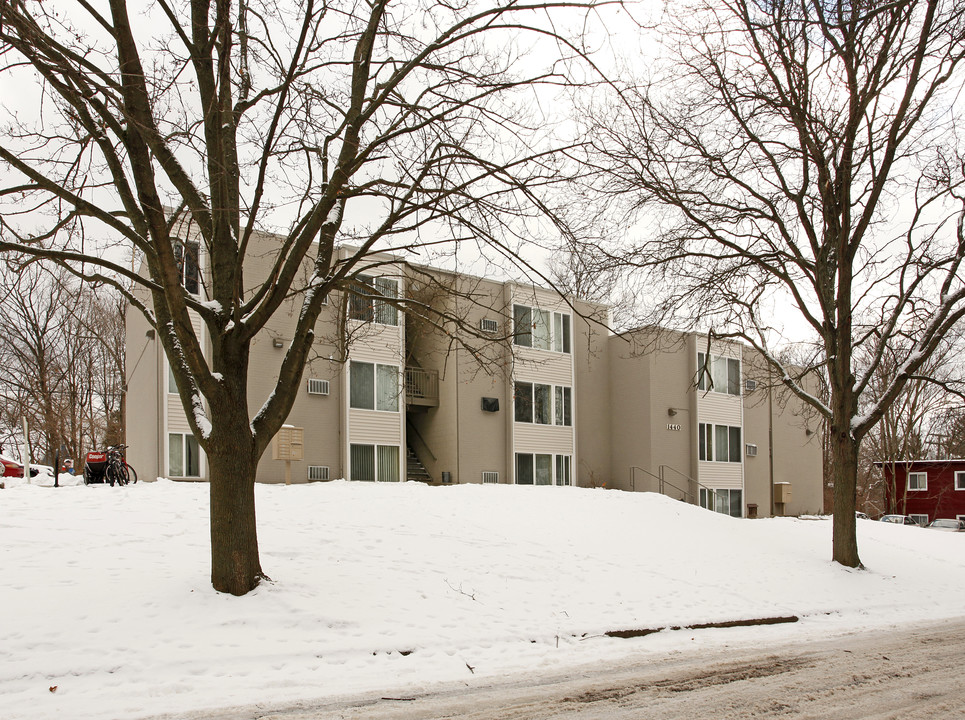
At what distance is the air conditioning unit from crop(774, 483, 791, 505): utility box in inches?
764

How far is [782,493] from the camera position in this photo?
31078mm

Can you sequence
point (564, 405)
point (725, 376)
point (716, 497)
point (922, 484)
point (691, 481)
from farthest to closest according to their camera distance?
point (922, 484) → point (725, 376) → point (716, 497) → point (691, 481) → point (564, 405)

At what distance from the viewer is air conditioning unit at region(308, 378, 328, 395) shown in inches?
846

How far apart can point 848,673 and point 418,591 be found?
Result: 15.9 ft

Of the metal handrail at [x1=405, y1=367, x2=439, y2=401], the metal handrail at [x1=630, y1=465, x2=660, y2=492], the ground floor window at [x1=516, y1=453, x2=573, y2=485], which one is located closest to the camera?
the metal handrail at [x1=405, y1=367, x2=439, y2=401]

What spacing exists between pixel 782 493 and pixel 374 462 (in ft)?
57.9

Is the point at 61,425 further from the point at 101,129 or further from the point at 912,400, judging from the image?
the point at 912,400

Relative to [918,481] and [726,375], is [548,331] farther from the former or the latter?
[918,481]

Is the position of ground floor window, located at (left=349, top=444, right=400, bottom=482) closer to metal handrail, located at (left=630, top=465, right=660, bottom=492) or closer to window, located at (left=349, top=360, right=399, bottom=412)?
window, located at (left=349, top=360, right=399, bottom=412)

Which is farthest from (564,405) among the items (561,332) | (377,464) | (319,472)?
(319,472)

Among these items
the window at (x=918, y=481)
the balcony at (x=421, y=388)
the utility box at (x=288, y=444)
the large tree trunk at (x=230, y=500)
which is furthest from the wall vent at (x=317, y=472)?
the window at (x=918, y=481)

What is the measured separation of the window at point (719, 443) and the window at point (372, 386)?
40.4 ft

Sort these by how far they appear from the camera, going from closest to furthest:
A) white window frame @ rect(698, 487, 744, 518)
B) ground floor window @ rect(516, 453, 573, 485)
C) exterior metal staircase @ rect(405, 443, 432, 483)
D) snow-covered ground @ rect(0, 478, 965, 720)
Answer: snow-covered ground @ rect(0, 478, 965, 720)
exterior metal staircase @ rect(405, 443, 432, 483)
ground floor window @ rect(516, 453, 573, 485)
white window frame @ rect(698, 487, 744, 518)

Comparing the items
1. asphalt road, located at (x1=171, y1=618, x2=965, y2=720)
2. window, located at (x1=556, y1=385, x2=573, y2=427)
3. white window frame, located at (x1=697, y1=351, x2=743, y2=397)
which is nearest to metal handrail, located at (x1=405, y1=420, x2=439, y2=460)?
window, located at (x1=556, y1=385, x2=573, y2=427)
